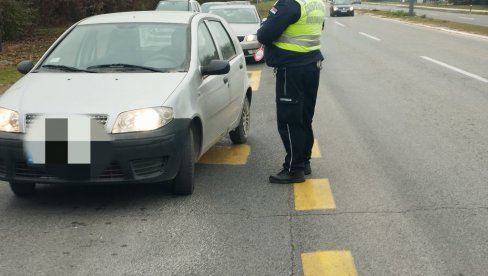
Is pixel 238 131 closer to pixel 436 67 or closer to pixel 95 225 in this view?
pixel 95 225

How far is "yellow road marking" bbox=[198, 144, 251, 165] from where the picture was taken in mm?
6414

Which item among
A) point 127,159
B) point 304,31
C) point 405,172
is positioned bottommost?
point 405,172

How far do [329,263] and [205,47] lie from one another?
A: 2.86 metres

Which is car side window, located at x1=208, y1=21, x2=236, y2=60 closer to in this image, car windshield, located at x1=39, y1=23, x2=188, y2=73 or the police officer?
car windshield, located at x1=39, y1=23, x2=188, y2=73

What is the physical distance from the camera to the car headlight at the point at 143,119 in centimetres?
465

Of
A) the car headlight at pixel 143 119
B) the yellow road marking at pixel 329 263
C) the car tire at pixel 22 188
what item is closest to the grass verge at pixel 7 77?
the car tire at pixel 22 188

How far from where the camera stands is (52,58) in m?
5.80

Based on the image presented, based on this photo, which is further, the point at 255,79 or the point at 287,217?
the point at 255,79

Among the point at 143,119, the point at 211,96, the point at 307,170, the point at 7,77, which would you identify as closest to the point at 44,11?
the point at 7,77

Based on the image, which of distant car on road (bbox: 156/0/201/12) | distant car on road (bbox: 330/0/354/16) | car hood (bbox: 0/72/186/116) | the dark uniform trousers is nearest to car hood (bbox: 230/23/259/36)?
distant car on road (bbox: 156/0/201/12)

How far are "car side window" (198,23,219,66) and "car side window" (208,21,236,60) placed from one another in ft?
0.58

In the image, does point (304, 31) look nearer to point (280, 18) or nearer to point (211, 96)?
point (280, 18)

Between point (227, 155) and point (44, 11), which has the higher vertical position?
point (44, 11)

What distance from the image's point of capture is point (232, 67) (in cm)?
657
